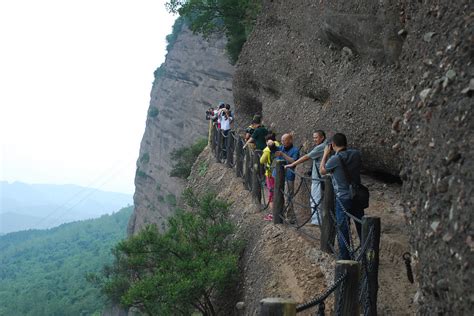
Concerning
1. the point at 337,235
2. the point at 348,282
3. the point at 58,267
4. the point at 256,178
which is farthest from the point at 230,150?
the point at 58,267

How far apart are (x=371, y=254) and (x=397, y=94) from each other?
4076 mm

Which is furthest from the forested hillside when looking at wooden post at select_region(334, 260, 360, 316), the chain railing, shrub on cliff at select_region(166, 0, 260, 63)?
wooden post at select_region(334, 260, 360, 316)

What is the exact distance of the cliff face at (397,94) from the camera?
3.50 m

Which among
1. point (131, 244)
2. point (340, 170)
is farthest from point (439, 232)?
point (131, 244)

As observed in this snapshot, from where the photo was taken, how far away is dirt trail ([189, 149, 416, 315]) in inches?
236

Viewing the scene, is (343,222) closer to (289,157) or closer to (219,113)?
(289,157)

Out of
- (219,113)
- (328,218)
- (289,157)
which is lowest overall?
(328,218)

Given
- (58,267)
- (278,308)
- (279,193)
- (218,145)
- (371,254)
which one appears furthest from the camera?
(58,267)

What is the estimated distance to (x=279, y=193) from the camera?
835 cm

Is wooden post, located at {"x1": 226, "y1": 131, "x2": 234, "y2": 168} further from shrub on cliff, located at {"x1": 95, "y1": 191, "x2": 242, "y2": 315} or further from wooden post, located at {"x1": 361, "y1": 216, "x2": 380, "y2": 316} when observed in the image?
wooden post, located at {"x1": 361, "y1": 216, "x2": 380, "y2": 316}

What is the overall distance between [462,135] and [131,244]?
20.5 ft

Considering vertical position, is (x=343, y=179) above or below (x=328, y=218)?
above

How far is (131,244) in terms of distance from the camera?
8.65 metres

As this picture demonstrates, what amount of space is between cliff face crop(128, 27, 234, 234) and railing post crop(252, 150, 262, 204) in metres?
28.4
